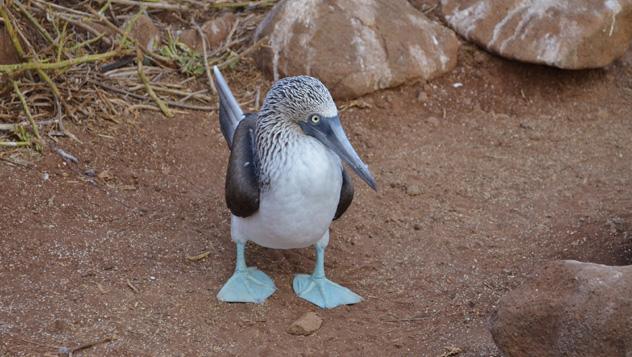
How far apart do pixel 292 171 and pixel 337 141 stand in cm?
26

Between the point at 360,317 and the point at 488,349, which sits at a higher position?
the point at 488,349

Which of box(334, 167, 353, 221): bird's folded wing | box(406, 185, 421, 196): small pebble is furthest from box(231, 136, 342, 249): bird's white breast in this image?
box(406, 185, 421, 196): small pebble

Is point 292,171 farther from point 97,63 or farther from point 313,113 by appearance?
point 97,63

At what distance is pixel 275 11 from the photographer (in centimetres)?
734

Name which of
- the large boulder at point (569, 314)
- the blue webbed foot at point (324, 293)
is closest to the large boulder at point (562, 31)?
the blue webbed foot at point (324, 293)

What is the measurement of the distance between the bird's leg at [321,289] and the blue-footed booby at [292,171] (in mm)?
43

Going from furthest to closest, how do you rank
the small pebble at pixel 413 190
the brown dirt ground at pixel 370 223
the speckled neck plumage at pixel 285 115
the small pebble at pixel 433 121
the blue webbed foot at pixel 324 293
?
the small pebble at pixel 433 121 → the small pebble at pixel 413 190 → the blue webbed foot at pixel 324 293 → the brown dirt ground at pixel 370 223 → the speckled neck plumage at pixel 285 115

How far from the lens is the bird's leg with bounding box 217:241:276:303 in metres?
4.92

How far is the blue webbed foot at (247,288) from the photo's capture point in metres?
4.92

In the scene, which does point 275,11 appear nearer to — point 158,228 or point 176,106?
point 176,106

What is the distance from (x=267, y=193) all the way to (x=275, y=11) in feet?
10.3

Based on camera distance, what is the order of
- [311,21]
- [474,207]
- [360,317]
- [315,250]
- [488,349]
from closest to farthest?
[488,349] → [360,317] → [315,250] → [474,207] → [311,21]

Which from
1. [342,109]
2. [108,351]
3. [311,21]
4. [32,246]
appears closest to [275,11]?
[311,21]

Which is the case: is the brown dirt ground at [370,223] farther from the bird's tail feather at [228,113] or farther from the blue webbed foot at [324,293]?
the bird's tail feather at [228,113]
